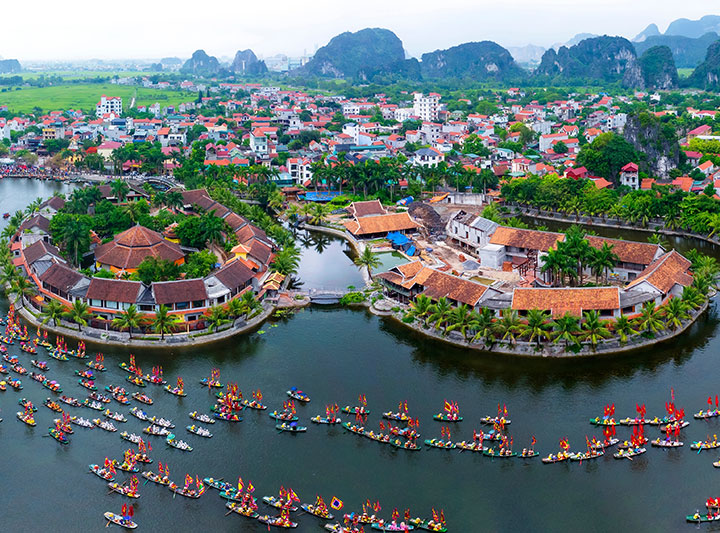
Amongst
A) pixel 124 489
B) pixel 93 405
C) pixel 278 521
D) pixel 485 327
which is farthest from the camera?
pixel 485 327

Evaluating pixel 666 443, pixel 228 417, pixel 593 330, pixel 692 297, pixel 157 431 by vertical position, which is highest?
pixel 692 297

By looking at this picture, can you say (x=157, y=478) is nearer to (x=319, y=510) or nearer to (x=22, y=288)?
(x=319, y=510)

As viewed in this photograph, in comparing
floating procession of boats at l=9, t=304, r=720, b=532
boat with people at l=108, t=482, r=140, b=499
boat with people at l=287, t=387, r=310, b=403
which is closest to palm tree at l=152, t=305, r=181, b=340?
floating procession of boats at l=9, t=304, r=720, b=532

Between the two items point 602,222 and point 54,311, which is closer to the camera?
point 54,311

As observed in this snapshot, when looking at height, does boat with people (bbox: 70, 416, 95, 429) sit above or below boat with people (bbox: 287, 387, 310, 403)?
below

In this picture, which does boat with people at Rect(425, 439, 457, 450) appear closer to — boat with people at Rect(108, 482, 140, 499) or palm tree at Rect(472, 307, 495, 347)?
palm tree at Rect(472, 307, 495, 347)

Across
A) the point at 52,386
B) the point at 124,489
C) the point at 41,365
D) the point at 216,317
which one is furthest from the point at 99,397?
the point at 216,317

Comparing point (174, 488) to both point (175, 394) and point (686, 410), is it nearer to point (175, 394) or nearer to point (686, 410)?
point (175, 394)
